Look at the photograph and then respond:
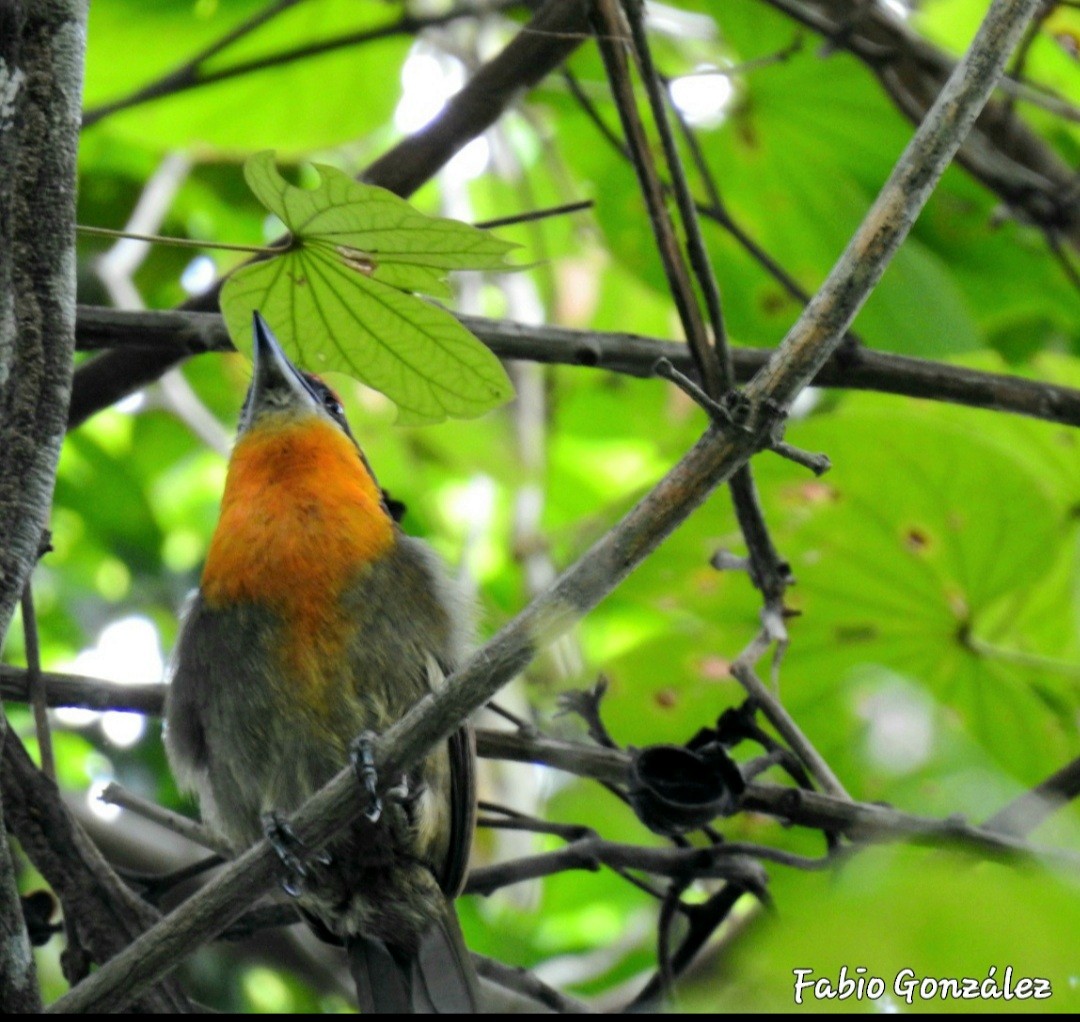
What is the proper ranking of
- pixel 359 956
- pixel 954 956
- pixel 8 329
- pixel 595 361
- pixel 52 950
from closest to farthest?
1. pixel 954 956
2. pixel 8 329
3. pixel 595 361
4. pixel 359 956
5. pixel 52 950

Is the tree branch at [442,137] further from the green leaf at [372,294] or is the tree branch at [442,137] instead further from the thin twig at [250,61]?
the thin twig at [250,61]

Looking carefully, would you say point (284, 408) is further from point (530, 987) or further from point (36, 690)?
point (530, 987)

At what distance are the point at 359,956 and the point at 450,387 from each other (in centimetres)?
115

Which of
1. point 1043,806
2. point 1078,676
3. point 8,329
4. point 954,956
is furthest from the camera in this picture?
point 1078,676

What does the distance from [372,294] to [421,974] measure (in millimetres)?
1256

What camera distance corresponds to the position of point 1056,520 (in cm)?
305

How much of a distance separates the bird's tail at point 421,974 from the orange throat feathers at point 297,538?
21.9 inches

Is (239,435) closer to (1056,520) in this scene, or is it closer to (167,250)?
(1056,520)

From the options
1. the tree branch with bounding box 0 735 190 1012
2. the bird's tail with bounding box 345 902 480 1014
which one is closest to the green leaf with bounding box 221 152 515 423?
the tree branch with bounding box 0 735 190 1012

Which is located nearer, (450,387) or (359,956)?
(450,387)

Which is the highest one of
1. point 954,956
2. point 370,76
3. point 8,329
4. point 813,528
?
point 370,76

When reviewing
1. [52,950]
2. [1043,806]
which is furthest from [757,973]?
[52,950]

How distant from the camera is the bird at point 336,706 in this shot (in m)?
2.53

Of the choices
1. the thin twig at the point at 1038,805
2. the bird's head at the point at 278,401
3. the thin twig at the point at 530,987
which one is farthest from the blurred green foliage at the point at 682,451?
the bird's head at the point at 278,401
